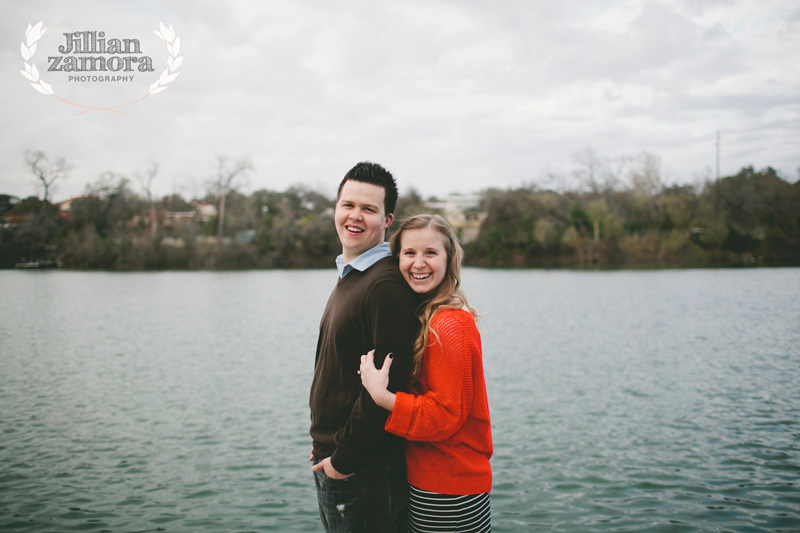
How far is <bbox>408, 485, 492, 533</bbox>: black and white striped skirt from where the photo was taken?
2.28 m

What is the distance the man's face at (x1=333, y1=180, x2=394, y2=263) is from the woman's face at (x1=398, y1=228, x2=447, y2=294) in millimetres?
186

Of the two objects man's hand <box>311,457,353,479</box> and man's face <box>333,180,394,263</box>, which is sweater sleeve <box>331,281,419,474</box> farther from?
man's face <box>333,180,394,263</box>

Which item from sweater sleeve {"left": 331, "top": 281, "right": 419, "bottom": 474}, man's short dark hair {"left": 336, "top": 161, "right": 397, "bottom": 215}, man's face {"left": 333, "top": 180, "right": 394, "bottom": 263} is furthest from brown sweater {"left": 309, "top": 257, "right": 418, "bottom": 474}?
man's short dark hair {"left": 336, "top": 161, "right": 397, "bottom": 215}

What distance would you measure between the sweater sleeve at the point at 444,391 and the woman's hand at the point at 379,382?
0.15 ft

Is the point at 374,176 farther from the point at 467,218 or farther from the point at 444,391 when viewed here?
the point at 467,218

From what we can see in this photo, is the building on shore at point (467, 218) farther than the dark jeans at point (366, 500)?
Yes

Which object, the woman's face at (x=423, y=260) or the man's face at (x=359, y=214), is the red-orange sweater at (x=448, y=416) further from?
the man's face at (x=359, y=214)

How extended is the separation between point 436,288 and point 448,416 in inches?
24.1

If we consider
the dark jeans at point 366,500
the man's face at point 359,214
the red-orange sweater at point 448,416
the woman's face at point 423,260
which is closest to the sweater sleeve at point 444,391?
the red-orange sweater at point 448,416

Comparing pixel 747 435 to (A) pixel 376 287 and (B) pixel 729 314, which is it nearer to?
(A) pixel 376 287

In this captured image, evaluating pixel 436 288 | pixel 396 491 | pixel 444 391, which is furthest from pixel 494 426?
pixel 444 391

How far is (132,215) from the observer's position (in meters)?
70.2

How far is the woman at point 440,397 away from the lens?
7.07 feet

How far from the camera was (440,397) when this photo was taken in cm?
217
